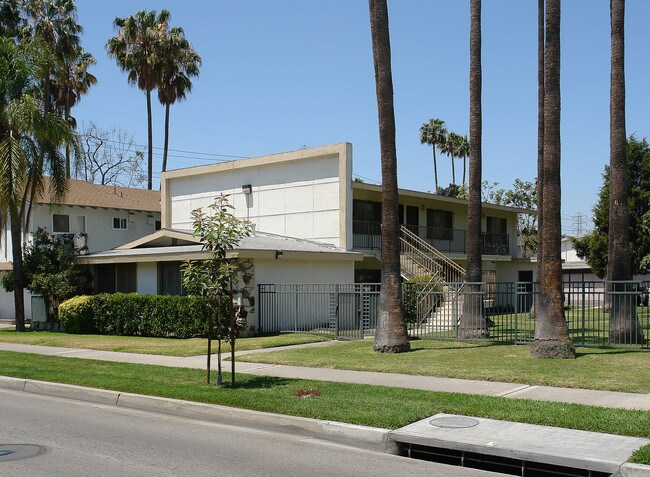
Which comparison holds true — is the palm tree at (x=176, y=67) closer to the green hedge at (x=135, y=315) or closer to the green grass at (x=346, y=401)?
the green hedge at (x=135, y=315)

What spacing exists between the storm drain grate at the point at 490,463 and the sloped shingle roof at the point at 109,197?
28.1 metres

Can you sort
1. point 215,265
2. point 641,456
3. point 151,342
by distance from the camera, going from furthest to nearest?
point 151,342
point 215,265
point 641,456

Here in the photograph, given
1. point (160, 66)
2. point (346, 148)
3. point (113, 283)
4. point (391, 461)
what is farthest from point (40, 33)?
point (391, 461)

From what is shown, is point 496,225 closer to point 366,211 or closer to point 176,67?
point 366,211

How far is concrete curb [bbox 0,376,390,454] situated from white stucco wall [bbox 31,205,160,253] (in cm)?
2045

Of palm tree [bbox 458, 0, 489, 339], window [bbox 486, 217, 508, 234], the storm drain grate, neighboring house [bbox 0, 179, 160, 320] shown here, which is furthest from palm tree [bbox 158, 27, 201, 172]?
the storm drain grate

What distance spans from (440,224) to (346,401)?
27.9 metres

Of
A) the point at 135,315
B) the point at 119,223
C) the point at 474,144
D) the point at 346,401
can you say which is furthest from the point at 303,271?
the point at 346,401

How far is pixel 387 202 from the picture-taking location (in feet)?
56.7

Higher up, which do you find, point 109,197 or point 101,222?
point 109,197

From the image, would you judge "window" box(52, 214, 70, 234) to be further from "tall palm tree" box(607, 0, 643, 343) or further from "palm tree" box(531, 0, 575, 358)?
"palm tree" box(531, 0, 575, 358)

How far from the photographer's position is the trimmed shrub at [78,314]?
2508 cm

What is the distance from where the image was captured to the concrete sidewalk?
10.7m

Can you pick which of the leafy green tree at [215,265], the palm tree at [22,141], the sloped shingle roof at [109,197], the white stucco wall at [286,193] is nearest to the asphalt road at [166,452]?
the leafy green tree at [215,265]
